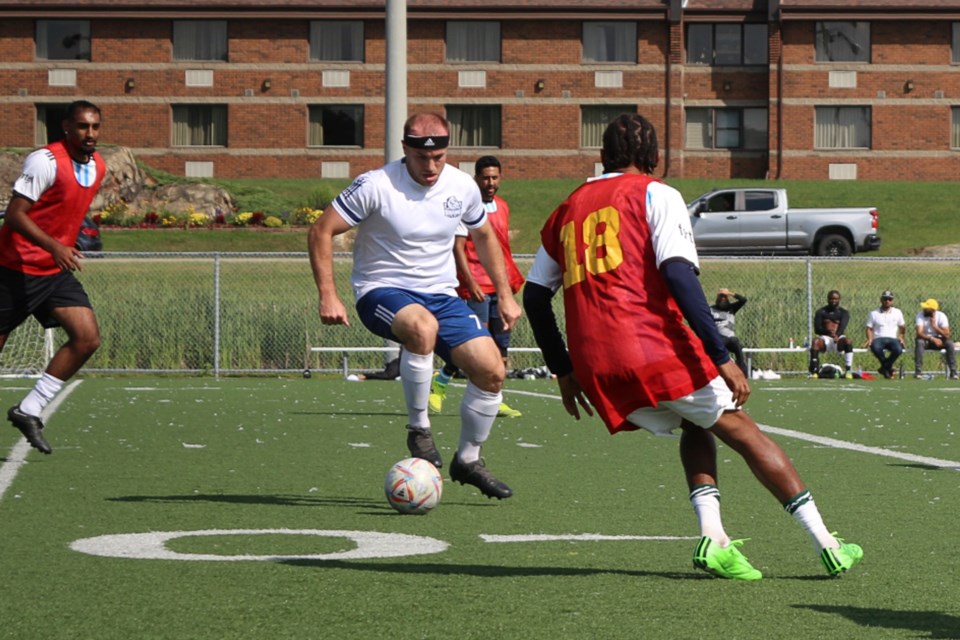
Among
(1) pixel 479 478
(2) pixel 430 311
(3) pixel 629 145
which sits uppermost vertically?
(3) pixel 629 145

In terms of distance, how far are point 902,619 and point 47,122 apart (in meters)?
50.1

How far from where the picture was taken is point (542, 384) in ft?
69.5

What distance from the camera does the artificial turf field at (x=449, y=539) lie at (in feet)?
17.2

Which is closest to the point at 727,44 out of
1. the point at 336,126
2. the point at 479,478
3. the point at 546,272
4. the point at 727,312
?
the point at 336,126

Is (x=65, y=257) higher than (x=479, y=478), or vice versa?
(x=65, y=257)

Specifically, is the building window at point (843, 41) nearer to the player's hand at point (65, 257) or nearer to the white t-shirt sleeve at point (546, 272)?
the player's hand at point (65, 257)

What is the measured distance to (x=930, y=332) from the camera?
24750 mm

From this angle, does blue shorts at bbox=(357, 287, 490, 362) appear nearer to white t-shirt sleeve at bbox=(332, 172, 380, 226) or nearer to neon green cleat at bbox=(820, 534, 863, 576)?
white t-shirt sleeve at bbox=(332, 172, 380, 226)

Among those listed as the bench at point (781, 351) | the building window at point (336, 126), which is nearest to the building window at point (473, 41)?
the building window at point (336, 126)

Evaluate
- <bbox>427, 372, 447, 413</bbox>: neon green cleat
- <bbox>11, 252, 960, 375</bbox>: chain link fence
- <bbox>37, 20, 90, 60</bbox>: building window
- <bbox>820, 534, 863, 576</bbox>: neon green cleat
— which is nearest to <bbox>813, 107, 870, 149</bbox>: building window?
<bbox>37, 20, 90, 60</bbox>: building window

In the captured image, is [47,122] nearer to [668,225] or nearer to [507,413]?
[507,413]

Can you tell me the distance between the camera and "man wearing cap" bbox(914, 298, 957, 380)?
965 inches

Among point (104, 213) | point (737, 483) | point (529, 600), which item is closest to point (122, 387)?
point (737, 483)

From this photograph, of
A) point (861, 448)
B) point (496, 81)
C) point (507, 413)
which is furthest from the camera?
point (496, 81)
